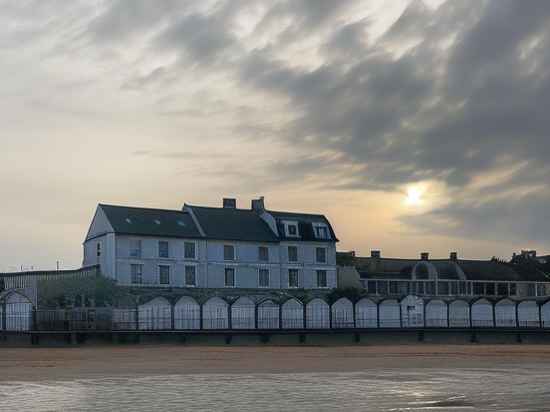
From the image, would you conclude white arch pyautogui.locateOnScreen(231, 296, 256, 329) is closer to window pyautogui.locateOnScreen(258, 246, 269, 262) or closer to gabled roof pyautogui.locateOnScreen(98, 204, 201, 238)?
gabled roof pyautogui.locateOnScreen(98, 204, 201, 238)

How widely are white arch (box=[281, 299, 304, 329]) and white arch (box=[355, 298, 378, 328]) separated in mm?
5412

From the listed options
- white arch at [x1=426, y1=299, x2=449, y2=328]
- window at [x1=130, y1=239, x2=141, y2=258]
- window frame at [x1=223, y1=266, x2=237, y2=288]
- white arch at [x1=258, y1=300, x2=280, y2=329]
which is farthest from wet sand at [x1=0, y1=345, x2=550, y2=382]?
window frame at [x1=223, y1=266, x2=237, y2=288]

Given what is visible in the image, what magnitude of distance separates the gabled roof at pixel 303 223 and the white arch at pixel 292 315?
18.9 metres

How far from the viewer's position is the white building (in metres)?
84.9

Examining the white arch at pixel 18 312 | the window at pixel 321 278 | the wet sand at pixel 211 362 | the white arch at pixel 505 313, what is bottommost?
the wet sand at pixel 211 362

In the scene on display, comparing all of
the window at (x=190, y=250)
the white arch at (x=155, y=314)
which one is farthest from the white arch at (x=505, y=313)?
the white arch at (x=155, y=314)

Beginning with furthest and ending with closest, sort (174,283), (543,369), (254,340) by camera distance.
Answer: (174,283) → (254,340) → (543,369)

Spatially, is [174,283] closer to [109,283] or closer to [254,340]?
[109,283]

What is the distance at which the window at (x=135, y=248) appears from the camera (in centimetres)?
8475

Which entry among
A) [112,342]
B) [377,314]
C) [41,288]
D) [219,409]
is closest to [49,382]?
[219,409]

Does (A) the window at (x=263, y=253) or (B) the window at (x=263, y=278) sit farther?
(A) the window at (x=263, y=253)

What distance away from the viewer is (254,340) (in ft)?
231

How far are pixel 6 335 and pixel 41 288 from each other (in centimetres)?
1125

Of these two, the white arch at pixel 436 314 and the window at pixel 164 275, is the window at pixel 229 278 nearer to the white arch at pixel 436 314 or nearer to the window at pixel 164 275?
the window at pixel 164 275
